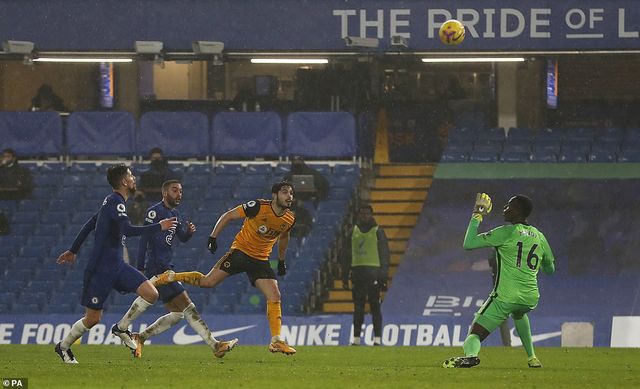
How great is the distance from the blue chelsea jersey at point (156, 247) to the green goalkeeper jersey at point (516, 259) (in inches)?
165

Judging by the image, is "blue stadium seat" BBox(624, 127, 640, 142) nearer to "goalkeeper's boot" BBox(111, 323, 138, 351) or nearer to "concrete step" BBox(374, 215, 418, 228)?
"concrete step" BBox(374, 215, 418, 228)

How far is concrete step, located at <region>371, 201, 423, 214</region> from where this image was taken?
102ft

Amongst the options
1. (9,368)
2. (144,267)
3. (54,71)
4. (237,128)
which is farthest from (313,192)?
(9,368)

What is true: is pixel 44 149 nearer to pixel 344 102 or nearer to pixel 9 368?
pixel 344 102

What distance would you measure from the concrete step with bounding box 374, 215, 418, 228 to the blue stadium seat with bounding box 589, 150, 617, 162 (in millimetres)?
3710

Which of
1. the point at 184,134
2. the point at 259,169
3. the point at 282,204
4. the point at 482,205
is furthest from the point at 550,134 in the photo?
the point at 482,205

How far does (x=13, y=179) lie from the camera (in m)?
30.6

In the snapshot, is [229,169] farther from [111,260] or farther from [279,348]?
[111,260]

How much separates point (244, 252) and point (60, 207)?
42.7ft

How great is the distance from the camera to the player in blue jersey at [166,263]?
18.1 m

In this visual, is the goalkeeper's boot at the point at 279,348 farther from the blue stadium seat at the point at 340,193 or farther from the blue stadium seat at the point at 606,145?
the blue stadium seat at the point at 606,145

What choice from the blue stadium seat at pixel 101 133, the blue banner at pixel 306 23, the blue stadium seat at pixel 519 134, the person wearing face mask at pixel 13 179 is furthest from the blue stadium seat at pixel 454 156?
the person wearing face mask at pixel 13 179

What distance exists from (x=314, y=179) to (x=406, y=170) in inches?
116

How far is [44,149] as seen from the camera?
31766mm
